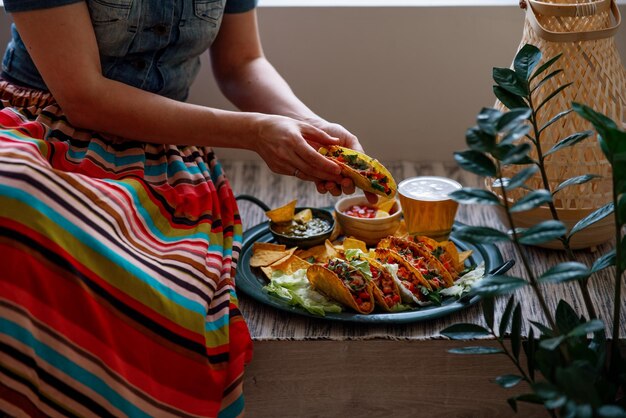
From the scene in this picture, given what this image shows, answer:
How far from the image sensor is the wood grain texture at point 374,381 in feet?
5.29

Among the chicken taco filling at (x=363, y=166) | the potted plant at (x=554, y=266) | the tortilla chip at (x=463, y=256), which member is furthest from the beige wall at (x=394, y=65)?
the potted plant at (x=554, y=266)

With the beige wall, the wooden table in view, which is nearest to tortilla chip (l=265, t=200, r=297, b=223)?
the wooden table

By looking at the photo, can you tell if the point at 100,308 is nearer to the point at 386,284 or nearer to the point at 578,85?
the point at 386,284

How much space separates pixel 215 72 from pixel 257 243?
1.49ft

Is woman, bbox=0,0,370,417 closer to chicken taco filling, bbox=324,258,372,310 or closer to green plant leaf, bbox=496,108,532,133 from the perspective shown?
chicken taco filling, bbox=324,258,372,310

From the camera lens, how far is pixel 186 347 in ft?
4.54

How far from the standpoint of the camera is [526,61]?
1.31m

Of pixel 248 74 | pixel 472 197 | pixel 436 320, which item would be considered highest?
Result: pixel 472 197

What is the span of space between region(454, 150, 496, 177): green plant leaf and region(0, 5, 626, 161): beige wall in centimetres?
135

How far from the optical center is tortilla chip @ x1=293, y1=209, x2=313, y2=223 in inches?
76.5

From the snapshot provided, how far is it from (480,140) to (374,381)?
73cm

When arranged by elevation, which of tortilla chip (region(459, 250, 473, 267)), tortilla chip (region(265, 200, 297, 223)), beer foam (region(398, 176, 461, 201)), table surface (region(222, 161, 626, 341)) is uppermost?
beer foam (region(398, 176, 461, 201))

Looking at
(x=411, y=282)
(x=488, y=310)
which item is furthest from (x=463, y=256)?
(x=488, y=310)

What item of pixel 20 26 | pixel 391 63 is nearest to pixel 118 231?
pixel 20 26
